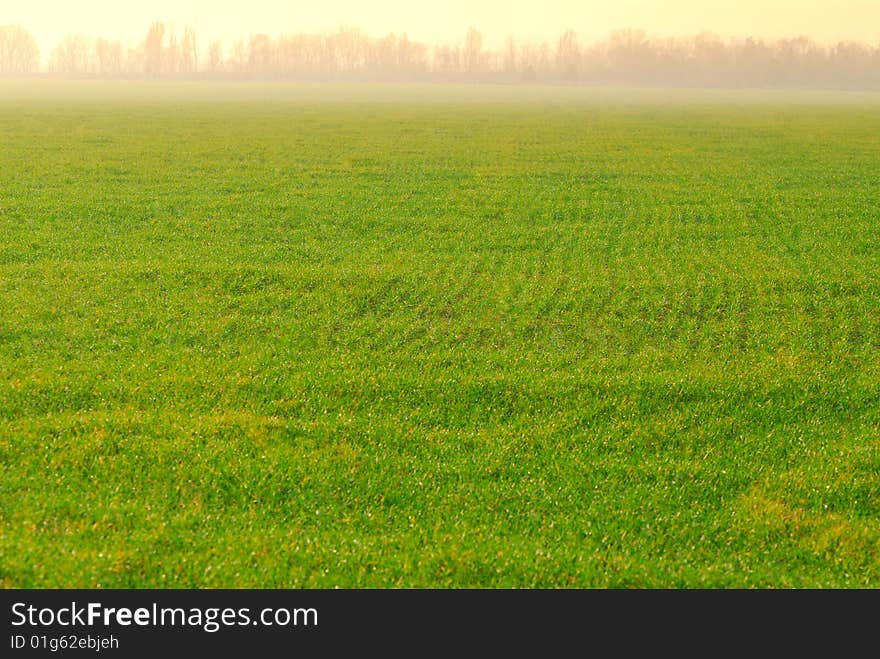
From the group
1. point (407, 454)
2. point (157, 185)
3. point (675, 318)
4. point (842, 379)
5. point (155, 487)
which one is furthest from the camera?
point (157, 185)

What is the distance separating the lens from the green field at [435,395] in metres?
7.75

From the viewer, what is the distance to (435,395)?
448 inches

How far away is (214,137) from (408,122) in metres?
22.6

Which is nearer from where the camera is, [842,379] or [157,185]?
[842,379]

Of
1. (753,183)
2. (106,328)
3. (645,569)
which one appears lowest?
(645,569)

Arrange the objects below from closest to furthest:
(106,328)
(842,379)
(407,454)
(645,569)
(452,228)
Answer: (645,569) < (407,454) < (842,379) < (106,328) < (452,228)

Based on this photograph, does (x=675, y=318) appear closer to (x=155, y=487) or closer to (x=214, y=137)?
(x=155, y=487)

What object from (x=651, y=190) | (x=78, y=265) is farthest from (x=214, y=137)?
(x=78, y=265)

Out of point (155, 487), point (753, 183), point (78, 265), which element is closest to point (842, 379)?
point (155, 487)

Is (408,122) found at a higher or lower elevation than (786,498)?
higher

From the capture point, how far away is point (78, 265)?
17.4 m

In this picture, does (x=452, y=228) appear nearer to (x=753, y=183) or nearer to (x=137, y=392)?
(x=137, y=392)

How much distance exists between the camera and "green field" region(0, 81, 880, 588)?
775 centimetres

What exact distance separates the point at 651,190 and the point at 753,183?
516 cm
